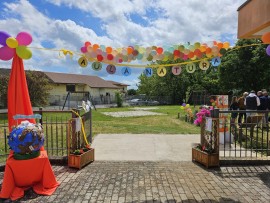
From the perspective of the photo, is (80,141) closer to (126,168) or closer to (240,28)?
(126,168)

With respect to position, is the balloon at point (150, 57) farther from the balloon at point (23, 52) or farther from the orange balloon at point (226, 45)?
the balloon at point (23, 52)

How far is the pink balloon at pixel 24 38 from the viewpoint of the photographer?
16.9 feet

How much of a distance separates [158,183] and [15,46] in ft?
12.5

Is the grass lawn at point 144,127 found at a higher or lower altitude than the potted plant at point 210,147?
lower

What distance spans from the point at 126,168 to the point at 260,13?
4253 mm

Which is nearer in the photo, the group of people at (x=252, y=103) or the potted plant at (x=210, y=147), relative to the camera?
the potted plant at (x=210, y=147)

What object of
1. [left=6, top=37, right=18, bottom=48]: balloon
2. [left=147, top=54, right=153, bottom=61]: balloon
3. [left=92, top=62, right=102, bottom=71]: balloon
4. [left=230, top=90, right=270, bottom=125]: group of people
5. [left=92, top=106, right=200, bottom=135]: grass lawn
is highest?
[left=6, top=37, right=18, bottom=48]: balloon

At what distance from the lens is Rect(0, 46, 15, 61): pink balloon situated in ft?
16.7

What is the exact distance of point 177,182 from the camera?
5.26 m

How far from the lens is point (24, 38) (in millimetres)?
5180

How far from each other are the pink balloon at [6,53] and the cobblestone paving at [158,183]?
2455mm

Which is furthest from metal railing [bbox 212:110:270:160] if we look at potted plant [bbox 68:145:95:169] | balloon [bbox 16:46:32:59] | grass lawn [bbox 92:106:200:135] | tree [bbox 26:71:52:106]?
tree [bbox 26:71:52:106]

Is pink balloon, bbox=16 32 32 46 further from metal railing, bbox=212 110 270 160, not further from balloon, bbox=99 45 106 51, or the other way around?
metal railing, bbox=212 110 270 160

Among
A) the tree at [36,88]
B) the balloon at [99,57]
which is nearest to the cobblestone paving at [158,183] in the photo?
the balloon at [99,57]
